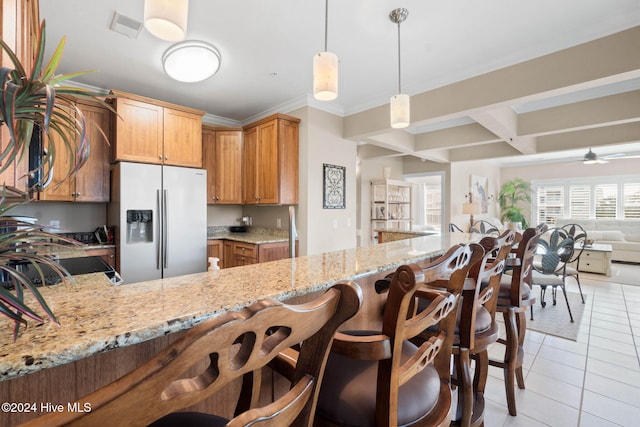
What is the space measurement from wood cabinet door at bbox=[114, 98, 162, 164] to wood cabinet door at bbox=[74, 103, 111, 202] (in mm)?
236

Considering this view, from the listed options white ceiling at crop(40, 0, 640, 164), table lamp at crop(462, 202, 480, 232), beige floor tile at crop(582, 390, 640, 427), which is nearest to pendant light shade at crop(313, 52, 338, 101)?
white ceiling at crop(40, 0, 640, 164)

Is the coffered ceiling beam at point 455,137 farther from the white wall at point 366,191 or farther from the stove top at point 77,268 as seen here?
the stove top at point 77,268

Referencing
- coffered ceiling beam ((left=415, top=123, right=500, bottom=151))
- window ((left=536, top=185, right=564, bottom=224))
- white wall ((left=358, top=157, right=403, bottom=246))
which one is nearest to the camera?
coffered ceiling beam ((left=415, top=123, right=500, bottom=151))

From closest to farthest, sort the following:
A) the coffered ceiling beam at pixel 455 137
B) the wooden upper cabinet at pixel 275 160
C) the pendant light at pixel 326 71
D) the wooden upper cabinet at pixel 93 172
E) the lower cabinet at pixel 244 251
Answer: the pendant light at pixel 326 71
the wooden upper cabinet at pixel 93 172
the lower cabinet at pixel 244 251
the wooden upper cabinet at pixel 275 160
the coffered ceiling beam at pixel 455 137

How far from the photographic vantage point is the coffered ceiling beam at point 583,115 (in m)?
3.47

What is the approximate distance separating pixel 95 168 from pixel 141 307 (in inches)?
137

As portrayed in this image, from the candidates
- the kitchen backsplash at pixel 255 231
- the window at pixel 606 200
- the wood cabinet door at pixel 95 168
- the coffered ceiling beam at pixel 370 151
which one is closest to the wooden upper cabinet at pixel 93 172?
the wood cabinet door at pixel 95 168

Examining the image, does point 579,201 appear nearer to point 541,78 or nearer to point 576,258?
point 576,258

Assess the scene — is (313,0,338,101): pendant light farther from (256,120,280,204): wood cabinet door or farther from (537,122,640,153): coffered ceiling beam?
(537,122,640,153): coffered ceiling beam

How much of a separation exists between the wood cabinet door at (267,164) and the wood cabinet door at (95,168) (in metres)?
1.72

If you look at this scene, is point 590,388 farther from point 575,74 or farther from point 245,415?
point 245,415

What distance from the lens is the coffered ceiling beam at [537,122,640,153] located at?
14.5ft

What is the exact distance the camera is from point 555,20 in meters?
2.27

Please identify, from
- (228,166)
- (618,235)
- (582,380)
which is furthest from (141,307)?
(618,235)
